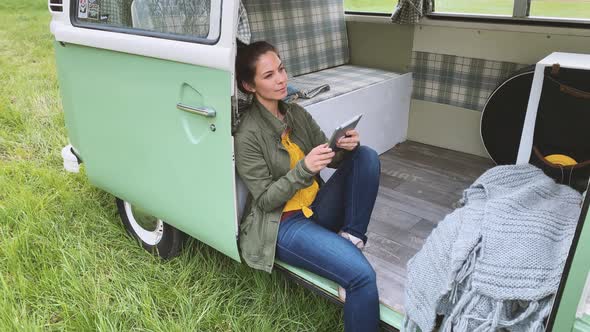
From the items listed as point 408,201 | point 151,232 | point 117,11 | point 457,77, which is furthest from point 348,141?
point 457,77

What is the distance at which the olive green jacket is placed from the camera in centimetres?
184

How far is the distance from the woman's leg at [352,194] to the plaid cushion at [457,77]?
153 cm

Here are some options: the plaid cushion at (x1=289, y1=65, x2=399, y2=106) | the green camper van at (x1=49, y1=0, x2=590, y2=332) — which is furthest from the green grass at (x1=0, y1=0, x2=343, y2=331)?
the plaid cushion at (x1=289, y1=65, x2=399, y2=106)

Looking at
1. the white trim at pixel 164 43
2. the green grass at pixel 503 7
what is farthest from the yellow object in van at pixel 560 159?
the white trim at pixel 164 43

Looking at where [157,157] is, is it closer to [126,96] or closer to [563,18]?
[126,96]

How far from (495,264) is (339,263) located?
1.82ft

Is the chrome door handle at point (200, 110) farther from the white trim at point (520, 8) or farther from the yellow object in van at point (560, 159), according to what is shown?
the white trim at point (520, 8)

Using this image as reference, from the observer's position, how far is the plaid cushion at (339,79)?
295cm

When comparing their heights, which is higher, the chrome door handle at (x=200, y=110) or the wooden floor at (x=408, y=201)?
the chrome door handle at (x=200, y=110)

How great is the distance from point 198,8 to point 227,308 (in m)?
1.34

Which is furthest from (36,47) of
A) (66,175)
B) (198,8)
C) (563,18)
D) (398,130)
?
(563,18)

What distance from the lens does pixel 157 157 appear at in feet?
7.07

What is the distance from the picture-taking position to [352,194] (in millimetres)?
2029

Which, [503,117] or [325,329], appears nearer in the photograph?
[325,329]
